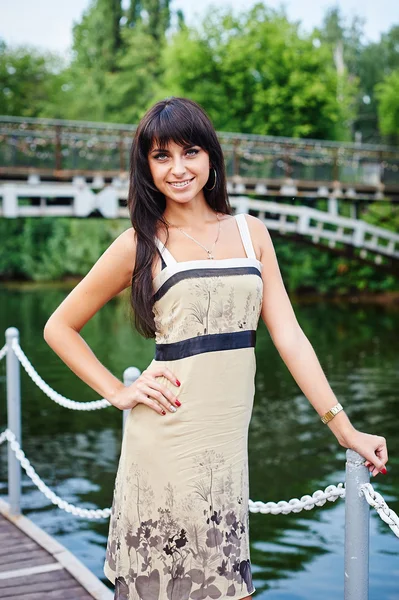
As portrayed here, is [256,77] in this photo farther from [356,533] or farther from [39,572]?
[356,533]

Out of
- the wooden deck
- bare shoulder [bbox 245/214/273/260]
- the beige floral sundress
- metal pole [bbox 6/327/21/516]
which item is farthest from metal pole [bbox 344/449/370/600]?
metal pole [bbox 6/327/21/516]

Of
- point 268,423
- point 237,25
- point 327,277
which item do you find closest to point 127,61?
point 237,25

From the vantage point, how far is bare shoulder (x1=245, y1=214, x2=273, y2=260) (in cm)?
200

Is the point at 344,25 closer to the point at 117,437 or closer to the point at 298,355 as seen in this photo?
the point at 117,437

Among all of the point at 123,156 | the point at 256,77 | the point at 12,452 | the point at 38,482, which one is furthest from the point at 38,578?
the point at 256,77

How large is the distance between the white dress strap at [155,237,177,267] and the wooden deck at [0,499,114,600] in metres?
1.71

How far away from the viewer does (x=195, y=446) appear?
73.9 inches

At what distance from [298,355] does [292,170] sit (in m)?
16.4

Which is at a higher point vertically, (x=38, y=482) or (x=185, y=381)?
(x=185, y=381)

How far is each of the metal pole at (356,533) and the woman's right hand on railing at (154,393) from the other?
1.44 feet

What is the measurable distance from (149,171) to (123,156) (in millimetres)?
14334

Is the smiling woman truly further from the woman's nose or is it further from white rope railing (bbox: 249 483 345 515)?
white rope railing (bbox: 249 483 345 515)

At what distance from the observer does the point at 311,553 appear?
5.67 metres

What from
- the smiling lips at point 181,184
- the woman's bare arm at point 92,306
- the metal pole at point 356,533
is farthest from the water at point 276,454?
the metal pole at point 356,533
